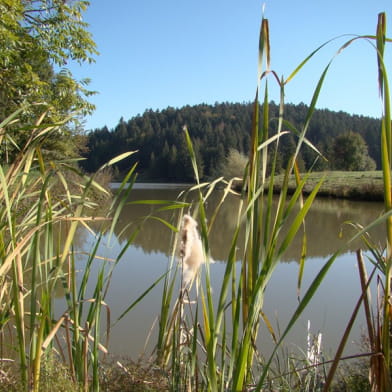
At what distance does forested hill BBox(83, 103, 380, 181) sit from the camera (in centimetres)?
3059

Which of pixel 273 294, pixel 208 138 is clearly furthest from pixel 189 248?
pixel 208 138

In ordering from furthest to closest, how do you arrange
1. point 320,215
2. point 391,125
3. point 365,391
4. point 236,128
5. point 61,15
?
point 236,128, point 320,215, point 61,15, point 365,391, point 391,125

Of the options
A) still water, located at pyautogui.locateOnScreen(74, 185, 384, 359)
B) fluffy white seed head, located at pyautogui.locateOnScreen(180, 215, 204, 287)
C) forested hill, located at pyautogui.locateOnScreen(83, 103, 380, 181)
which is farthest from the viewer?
forested hill, located at pyautogui.locateOnScreen(83, 103, 380, 181)

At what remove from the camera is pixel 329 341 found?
167 cm

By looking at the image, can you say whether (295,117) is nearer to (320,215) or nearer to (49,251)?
(320,215)

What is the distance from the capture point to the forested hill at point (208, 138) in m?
30.6

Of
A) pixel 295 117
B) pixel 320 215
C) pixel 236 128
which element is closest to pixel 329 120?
pixel 295 117

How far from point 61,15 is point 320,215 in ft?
19.6

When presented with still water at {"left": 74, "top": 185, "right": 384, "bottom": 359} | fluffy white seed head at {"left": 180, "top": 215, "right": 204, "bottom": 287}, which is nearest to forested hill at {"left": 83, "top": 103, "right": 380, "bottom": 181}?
still water at {"left": 74, "top": 185, "right": 384, "bottom": 359}

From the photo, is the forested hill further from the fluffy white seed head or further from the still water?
the fluffy white seed head

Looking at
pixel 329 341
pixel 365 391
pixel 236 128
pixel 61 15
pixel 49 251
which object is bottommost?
pixel 329 341

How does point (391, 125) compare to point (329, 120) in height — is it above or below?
below

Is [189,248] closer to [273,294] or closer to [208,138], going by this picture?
[273,294]

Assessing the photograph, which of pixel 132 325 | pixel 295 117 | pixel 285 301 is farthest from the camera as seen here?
pixel 295 117
